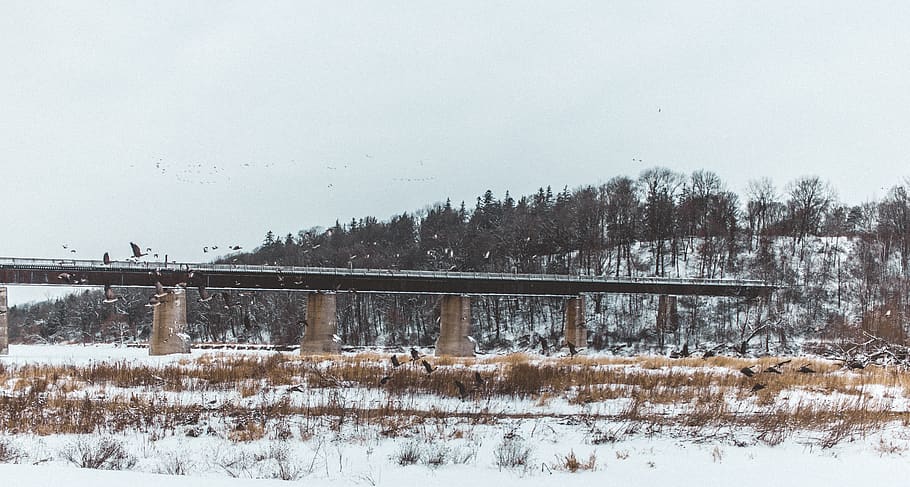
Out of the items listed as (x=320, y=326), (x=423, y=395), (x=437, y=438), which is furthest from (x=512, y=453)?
(x=320, y=326)

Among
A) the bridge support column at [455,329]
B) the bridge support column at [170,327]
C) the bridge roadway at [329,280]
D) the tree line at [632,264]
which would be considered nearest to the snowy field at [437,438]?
the bridge support column at [170,327]

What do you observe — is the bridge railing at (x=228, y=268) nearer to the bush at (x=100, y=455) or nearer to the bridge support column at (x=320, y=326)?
the bridge support column at (x=320, y=326)

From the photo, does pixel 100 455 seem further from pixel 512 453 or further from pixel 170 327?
pixel 170 327

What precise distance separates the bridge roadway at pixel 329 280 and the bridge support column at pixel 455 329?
102 cm

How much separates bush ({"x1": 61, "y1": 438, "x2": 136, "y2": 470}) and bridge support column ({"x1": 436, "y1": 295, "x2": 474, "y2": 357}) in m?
40.2

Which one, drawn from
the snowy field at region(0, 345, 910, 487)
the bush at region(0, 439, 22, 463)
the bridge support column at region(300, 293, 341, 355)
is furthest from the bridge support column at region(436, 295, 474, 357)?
the bush at region(0, 439, 22, 463)

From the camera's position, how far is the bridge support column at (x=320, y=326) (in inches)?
1887

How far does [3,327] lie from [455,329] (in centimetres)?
3451

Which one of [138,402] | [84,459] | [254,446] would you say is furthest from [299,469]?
[138,402]

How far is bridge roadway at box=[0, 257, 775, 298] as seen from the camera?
46.2 meters

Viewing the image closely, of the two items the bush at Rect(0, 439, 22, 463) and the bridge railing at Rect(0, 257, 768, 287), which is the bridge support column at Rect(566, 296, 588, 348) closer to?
the bridge railing at Rect(0, 257, 768, 287)

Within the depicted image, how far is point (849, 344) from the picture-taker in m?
31.1

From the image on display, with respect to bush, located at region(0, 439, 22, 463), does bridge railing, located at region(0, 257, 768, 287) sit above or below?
above

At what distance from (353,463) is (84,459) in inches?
152
